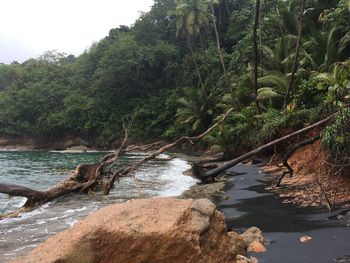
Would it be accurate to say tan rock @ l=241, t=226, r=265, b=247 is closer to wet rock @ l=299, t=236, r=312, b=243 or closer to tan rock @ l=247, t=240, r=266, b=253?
tan rock @ l=247, t=240, r=266, b=253

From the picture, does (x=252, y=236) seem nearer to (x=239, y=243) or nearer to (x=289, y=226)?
(x=239, y=243)

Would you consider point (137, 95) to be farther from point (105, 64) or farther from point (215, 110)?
point (215, 110)

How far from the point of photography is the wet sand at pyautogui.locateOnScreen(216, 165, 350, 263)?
216 inches

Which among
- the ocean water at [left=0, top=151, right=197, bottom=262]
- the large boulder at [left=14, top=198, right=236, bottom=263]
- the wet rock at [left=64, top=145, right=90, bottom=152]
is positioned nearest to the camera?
the large boulder at [left=14, top=198, right=236, bottom=263]

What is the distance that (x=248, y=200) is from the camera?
10359 mm

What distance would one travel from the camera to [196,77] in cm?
4481

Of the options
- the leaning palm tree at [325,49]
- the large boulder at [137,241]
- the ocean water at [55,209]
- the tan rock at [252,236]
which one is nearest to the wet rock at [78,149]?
the ocean water at [55,209]

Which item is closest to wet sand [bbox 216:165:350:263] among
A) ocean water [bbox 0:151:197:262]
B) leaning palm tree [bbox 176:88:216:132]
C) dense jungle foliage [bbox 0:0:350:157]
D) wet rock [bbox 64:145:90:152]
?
dense jungle foliage [bbox 0:0:350:157]

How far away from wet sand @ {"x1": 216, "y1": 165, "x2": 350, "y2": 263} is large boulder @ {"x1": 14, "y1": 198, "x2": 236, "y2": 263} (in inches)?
48.7

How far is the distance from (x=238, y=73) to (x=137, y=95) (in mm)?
20414

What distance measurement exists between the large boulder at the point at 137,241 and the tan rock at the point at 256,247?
102 cm

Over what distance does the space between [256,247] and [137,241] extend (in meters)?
2.02

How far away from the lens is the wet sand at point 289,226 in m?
5.49

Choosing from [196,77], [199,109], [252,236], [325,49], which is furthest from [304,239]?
[196,77]
